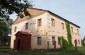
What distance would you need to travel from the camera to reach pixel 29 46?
3075 cm

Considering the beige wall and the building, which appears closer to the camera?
the beige wall

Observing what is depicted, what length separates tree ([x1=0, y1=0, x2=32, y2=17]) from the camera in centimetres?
1893

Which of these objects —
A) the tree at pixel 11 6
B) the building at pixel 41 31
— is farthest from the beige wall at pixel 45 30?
the tree at pixel 11 6

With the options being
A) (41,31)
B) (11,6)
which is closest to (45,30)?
(41,31)

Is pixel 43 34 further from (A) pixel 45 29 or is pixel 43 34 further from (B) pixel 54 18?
(B) pixel 54 18

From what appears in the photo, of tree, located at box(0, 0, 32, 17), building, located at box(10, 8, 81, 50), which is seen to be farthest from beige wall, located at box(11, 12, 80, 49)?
tree, located at box(0, 0, 32, 17)

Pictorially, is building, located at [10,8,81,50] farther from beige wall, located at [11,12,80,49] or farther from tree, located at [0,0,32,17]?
tree, located at [0,0,32,17]

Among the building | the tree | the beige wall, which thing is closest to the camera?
the tree

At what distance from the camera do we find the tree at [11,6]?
1893 centimetres

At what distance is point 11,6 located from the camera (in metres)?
19.5

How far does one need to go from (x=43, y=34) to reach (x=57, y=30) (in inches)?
154

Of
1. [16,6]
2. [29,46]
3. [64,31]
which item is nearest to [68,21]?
[64,31]

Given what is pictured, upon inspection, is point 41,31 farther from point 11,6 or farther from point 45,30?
point 11,6

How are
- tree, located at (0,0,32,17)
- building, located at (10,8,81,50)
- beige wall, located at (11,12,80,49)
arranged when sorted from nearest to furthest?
tree, located at (0,0,32,17), beige wall, located at (11,12,80,49), building, located at (10,8,81,50)
